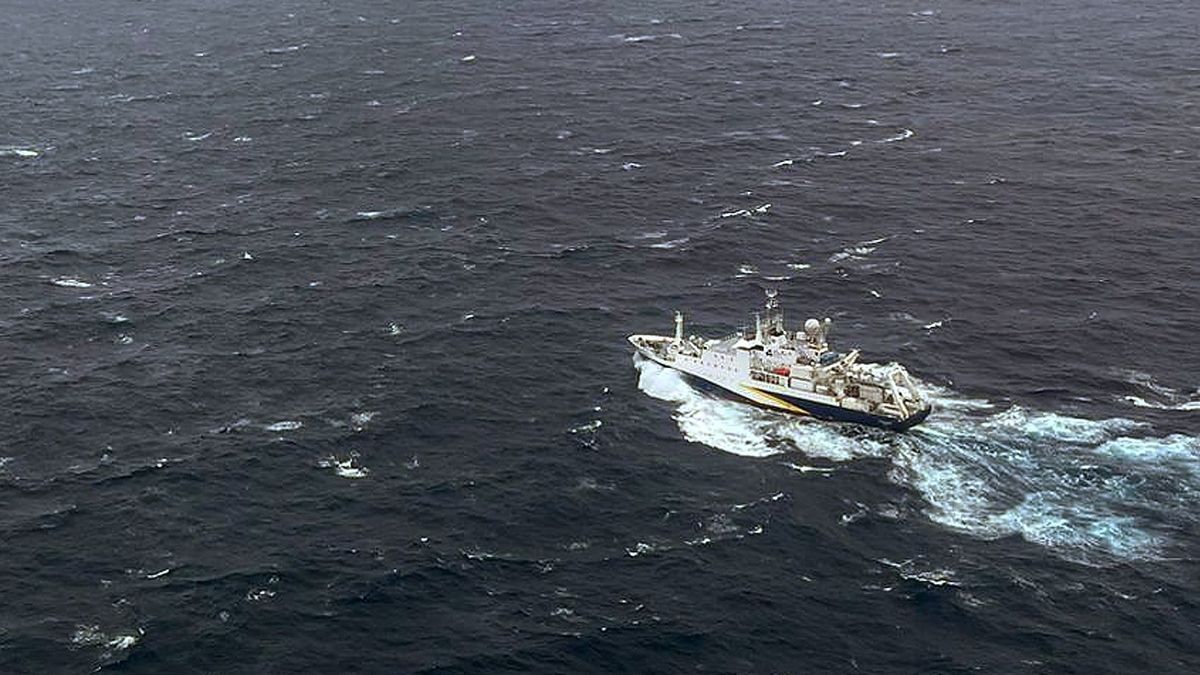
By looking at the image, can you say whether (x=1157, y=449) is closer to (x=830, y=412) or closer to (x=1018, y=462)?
(x=1018, y=462)

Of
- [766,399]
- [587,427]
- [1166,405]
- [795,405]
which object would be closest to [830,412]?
[795,405]

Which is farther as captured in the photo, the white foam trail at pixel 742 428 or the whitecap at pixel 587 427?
the whitecap at pixel 587 427

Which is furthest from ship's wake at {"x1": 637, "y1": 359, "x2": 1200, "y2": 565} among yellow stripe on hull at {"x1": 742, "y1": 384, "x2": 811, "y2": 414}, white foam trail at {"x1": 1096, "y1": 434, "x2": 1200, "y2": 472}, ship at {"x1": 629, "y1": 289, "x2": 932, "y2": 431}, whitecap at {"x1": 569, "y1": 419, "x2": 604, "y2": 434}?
whitecap at {"x1": 569, "y1": 419, "x2": 604, "y2": 434}

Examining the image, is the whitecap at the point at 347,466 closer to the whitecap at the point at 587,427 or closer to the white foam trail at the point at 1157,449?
the whitecap at the point at 587,427

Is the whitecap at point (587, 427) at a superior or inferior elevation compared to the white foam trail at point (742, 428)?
superior

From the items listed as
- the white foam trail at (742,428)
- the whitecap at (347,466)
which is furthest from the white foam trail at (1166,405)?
the whitecap at (347,466)

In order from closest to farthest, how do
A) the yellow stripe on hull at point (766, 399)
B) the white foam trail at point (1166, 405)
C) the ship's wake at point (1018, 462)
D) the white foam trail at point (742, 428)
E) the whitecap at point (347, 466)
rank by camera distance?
1. the ship's wake at point (1018, 462)
2. the whitecap at point (347, 466)
3. the white foam trail at point (742, 428)
4. the white foam trail at point (1166, 405)
5. the yellow stripe on hull at point (766, 399)

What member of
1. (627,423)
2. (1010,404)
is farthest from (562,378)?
(1010,404)

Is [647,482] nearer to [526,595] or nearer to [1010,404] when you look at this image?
[526,595]
